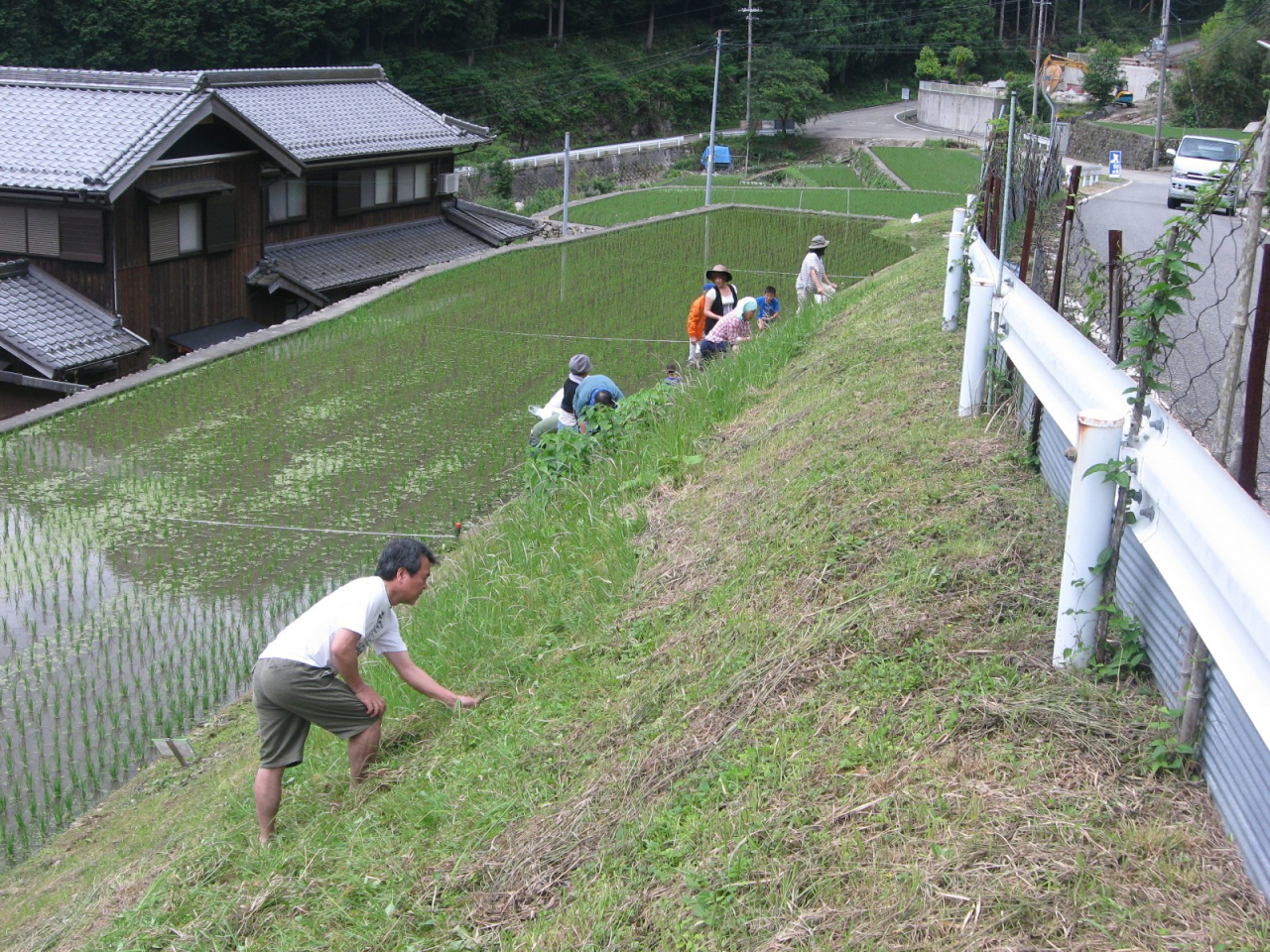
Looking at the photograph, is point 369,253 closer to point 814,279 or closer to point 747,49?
point 814,279

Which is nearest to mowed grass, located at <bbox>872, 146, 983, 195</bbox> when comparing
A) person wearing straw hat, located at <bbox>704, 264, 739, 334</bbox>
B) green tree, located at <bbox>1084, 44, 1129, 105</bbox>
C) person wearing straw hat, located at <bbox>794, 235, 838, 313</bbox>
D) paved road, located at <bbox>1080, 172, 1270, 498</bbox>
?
green tree, located at <bbox>1084, 44, 1129, 105</bbox>

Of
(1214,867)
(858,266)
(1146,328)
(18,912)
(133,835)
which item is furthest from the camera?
(858,266)

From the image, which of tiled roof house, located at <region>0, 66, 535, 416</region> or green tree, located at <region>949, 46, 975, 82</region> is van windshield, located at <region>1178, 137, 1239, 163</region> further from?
green tree, located at <region>949, 46, 975, 82</region>

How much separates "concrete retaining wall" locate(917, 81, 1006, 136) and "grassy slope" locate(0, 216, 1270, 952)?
4866 cm

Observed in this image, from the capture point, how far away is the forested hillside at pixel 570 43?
135ft

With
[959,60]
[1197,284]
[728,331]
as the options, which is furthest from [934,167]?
[1197,284]

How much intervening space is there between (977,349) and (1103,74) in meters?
48.3

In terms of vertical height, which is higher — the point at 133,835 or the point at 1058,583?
the point at 1058,583

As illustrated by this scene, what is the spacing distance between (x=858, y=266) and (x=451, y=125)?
10.6 metres

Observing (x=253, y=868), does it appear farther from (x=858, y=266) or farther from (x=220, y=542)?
(x=858, y=266)

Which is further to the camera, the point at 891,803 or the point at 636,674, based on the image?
the point at 636,674

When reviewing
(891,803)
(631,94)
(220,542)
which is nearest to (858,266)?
(220,542)

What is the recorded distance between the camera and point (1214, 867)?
2.65m

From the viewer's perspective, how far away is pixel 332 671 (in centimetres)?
486
